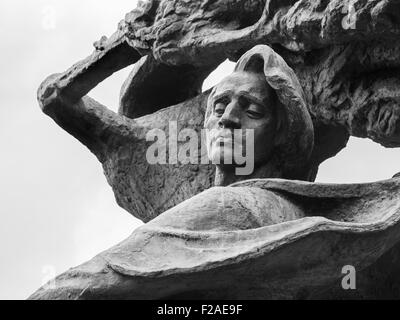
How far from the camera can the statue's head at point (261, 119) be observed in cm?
756

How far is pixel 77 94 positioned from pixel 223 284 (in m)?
2.00

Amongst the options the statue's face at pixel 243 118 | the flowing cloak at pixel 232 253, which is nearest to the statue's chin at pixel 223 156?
the statue's face at pixel 243 118

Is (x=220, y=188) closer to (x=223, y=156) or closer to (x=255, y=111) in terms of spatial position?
(x=223, y=156)

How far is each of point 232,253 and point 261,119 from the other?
3.61ft

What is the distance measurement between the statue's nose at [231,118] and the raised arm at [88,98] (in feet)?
3.42

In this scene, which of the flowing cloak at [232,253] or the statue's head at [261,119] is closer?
the flowing cloak at [232,253]

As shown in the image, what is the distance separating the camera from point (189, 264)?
6.69m

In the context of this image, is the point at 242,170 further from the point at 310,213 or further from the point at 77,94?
the point at 77,94

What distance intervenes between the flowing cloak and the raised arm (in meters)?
1.49

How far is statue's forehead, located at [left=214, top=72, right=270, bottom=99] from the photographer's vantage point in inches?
301

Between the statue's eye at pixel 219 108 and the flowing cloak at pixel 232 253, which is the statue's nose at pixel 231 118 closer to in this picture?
the statue's eye at pixel 219 108

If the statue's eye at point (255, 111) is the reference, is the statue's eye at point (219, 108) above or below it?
above

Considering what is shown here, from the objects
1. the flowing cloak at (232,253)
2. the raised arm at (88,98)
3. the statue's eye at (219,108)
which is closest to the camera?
the flowing cloak at (232,253)
